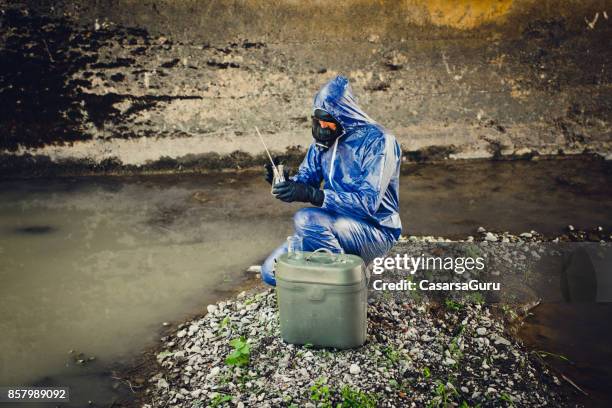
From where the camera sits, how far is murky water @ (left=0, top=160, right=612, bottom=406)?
3812 mm

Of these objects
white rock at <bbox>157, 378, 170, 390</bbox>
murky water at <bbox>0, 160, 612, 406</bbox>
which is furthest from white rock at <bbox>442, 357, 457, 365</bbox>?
white rock at <bbox>157, 378, 170, 390</bbox>

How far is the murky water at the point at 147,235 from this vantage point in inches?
150

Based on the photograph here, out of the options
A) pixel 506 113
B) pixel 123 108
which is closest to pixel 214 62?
pixel 123 108

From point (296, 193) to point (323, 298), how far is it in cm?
63

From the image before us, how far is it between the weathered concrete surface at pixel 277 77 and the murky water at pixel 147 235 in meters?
0.42

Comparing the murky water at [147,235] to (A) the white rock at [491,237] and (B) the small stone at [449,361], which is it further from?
(B) the small stone at [449,361]

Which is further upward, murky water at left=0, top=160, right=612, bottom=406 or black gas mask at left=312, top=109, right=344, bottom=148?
black gas mask at left=312, top=109, right=344, bottom=148

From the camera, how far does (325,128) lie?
3.44 metres

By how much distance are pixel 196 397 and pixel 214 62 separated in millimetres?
4475

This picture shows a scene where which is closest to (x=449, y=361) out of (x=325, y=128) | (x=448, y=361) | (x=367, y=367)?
(x=448, y=361)

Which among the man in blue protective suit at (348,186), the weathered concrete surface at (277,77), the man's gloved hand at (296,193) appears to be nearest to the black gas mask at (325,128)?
the man in blue protective suit at (348,186)

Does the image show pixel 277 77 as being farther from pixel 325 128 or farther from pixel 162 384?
pixel 162 384

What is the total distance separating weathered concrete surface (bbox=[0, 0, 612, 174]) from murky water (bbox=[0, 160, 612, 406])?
422mm

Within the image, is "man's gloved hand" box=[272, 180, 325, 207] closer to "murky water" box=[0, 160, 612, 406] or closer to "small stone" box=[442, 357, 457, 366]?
"small stone" box=[442, 357, 457, 366]
